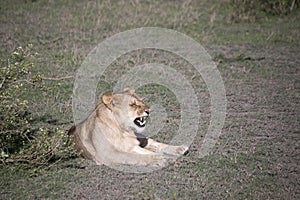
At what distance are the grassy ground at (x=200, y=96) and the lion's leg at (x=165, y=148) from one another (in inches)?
4.5

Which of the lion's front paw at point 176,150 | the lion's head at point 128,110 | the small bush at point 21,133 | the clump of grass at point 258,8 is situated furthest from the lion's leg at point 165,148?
the clump of grass at point 258,8

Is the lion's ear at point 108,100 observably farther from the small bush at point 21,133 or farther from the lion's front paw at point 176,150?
the lion's front paw at point 176,150

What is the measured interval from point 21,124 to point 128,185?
1344mm

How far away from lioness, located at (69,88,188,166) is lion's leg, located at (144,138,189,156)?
274mm

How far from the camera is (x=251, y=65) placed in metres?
10.1

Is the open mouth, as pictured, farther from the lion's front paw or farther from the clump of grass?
the clump of grass

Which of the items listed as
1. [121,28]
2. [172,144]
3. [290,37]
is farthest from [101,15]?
[172,144]

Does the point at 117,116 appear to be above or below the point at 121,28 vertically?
above

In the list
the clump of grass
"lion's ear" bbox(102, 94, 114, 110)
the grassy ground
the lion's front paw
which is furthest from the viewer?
the clump of grass

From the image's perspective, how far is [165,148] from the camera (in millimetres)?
6094

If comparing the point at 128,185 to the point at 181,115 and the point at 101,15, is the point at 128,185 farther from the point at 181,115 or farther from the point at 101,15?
the point at 101,15

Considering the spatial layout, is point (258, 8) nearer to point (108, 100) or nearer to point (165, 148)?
point (165, 148)

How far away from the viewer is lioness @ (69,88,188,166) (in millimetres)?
5590

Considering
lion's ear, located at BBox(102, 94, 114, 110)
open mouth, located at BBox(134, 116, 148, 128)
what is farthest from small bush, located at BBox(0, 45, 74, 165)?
open mouth, located at BBox(134, 116, 148, 128)
